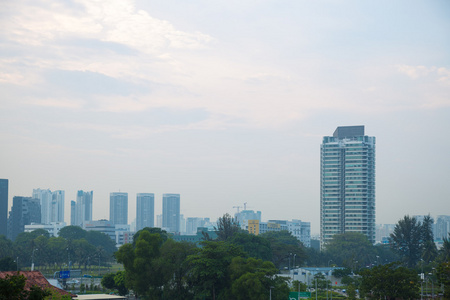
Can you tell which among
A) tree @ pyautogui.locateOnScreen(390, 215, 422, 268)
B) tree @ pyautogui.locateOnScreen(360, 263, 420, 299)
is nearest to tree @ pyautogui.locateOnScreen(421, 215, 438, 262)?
tree @ pyautogui.locateOnScreen(390, 215, 422, 268)

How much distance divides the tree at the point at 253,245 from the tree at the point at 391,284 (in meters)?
30.3

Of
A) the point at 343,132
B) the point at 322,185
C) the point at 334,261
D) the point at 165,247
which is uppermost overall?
the point at 343,132

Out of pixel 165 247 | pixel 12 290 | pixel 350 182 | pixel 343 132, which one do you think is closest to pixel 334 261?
pixel 350 182

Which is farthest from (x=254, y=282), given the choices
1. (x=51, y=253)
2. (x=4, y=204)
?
(x=4, y=204)

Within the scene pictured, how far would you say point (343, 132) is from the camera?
514 feet

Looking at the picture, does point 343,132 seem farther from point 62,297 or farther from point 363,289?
point 62,297

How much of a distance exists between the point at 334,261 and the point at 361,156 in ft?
132

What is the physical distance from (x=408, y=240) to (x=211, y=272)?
56.3 metres

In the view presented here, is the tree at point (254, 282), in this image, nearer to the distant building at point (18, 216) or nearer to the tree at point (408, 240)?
the tree at point (408, 240)

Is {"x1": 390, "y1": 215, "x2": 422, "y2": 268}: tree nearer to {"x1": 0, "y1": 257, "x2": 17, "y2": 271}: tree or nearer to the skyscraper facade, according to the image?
the skyscraper facade

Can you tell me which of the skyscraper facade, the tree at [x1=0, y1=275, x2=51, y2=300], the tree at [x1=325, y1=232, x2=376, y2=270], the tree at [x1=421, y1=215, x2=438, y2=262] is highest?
the skyscraper facade

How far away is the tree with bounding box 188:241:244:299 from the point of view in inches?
2026

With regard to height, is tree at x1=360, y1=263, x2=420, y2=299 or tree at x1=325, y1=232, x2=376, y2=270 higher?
tree at x1=360, y1=263, x2=420, y2=299

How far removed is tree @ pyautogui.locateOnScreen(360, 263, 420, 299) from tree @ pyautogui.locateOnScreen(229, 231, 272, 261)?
99.3 ft
